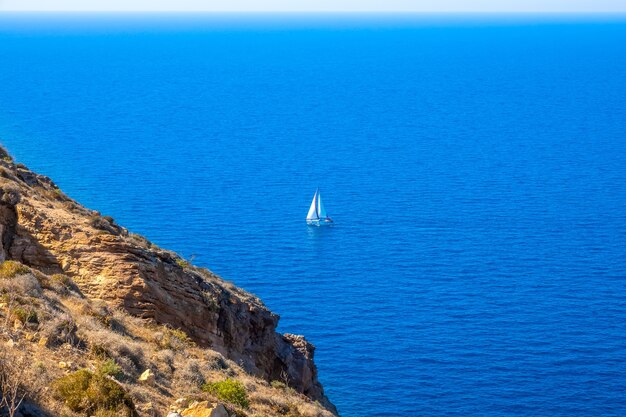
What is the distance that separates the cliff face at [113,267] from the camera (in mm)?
29266

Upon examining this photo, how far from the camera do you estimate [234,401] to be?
2317 cm

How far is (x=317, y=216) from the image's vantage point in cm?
11212

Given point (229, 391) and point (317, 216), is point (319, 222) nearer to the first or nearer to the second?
point (317, 216)

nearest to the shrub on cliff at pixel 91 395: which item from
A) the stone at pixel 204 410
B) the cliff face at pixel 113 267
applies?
the stone at pixel 204 410

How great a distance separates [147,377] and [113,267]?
8520 mm

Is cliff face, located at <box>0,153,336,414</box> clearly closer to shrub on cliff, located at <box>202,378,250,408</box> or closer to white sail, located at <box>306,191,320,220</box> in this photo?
shrub on cliff, located at <box>202,378,250,408</box>

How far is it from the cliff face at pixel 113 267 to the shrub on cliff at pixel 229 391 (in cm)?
617

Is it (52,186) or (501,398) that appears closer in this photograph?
(52,186)

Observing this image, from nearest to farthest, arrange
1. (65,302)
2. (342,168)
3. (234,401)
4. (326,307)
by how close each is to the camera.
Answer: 1. (234,401)
2. (65,302)
3. (326,307)
4. (342,168)

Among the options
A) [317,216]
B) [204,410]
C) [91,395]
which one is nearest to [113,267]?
[204,410]

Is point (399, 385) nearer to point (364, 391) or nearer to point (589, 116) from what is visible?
point (364, 391)

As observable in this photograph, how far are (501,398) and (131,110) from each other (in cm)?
13763

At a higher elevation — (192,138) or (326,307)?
A: (192,138)

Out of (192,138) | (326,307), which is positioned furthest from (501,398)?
(192,138)
